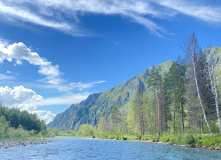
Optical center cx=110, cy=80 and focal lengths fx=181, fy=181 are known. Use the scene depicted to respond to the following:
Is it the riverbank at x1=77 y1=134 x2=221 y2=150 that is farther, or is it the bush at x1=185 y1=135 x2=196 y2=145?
the bush at x1=185 y1=135 x2=196 y2=145

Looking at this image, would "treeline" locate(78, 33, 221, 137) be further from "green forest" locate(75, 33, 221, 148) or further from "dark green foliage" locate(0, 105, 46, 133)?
"dark green foliage" locate(0, 105, 46, 133)

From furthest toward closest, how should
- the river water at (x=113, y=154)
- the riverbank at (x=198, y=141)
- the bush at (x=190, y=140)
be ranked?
the bush at (x=190, y=140) → the riverbank at (x=198, y=141) → the river water at (x=113, y=154)

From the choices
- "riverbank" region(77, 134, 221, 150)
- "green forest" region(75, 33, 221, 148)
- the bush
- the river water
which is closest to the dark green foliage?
"green forest" region(75, 33, 221, 148)

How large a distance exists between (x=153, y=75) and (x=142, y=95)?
1880cm

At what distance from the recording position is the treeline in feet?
117

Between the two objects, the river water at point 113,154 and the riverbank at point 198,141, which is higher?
the riverbank at point 198,141

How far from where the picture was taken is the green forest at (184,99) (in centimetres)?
3541

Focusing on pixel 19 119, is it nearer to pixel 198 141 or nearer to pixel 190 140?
pixel 190 140

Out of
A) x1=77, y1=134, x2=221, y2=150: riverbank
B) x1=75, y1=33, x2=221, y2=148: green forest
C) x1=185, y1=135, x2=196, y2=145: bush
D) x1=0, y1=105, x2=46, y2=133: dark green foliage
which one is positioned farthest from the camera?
x1=0, y1=105, x2=46, y2=133: dark green foliage

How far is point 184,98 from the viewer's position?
147ft

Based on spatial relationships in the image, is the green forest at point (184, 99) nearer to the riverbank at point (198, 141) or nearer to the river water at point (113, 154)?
the riverbank at point (198, 141)

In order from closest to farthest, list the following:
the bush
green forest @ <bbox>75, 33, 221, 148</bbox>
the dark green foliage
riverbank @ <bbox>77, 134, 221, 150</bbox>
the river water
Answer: the river water, riverbank @ <bbox>77, 134, 221, 150</bbox>, the bush, green forest @ <bbox>75, 33, 221, 148</bbox>, the dark green foliage

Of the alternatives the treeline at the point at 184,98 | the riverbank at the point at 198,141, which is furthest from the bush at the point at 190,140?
the treeline at the point at 184,98

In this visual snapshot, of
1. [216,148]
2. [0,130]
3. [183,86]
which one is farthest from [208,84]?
[0,130]
